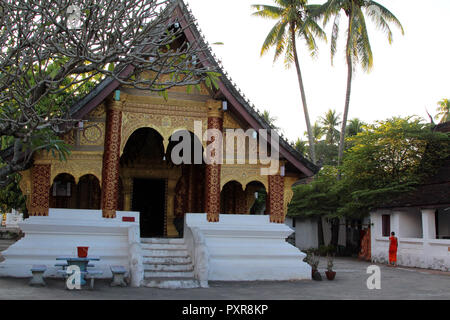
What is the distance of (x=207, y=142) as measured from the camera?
39.4ft

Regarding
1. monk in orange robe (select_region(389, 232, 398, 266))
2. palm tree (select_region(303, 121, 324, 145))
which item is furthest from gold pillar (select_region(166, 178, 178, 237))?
palm tree (select_region(303, 121, 324, 145))

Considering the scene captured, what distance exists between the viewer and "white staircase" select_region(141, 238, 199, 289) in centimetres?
962

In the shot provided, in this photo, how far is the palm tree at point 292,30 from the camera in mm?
27156

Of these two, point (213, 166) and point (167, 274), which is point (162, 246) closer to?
point (167, 274)

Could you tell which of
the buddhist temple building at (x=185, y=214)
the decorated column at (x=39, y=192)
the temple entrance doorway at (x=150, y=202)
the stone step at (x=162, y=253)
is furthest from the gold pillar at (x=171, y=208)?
the decorated column at (x=39, y=192)

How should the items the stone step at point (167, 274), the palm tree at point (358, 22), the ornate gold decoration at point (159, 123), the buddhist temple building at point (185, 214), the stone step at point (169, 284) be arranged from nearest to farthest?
1. the stone step at point (169, 284)
2. the stone step at point (167, 274)
3. the buddhist temple building at point (185, 214)
4. the ornate gold decoration at point (159, 123)
5. the palm tree at point (358, 22)

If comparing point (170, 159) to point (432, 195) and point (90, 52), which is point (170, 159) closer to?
point (90, 52)

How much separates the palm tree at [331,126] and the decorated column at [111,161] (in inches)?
1416

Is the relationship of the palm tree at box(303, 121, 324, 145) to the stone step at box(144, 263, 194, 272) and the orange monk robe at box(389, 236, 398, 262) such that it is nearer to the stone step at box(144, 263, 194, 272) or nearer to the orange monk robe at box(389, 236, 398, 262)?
the orange monk robe at box(389, 236, 398, 262)

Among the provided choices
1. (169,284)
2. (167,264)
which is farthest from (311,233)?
(169,284)

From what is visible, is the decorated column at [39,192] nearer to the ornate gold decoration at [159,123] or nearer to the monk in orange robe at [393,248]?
the ornate gold decoration at [159,123]

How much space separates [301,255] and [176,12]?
267 inches

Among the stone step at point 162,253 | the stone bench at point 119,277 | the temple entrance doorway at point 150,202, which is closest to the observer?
the stone bench at point 119,277

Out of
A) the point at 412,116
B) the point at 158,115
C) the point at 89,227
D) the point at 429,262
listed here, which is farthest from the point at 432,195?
the point at 89,227
